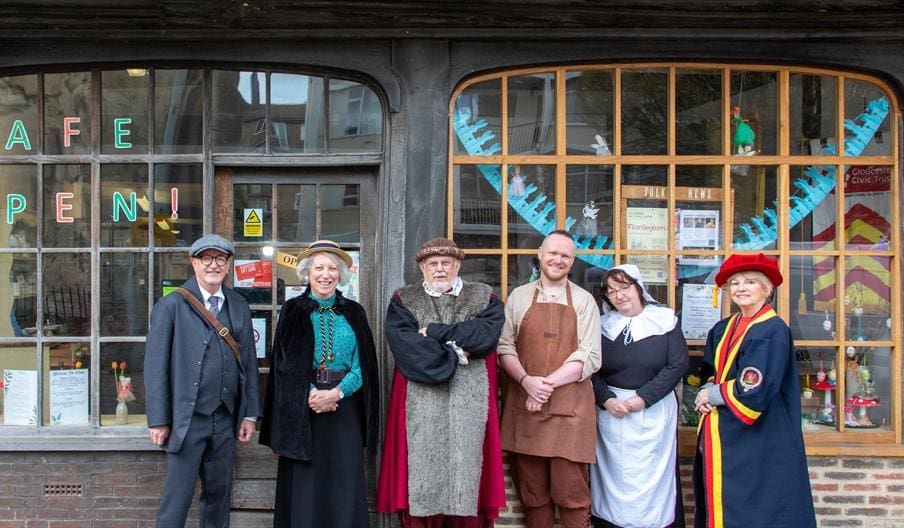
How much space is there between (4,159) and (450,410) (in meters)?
3.27

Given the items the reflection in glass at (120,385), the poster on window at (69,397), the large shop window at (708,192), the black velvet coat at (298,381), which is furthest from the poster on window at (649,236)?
the poster on window at (69,397)

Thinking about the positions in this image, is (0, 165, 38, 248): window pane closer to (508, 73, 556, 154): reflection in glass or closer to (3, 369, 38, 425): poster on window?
(3, 369, 38, 425): poster on window

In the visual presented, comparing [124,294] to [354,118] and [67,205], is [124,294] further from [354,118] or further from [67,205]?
[354,118]

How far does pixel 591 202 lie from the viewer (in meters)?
4.59

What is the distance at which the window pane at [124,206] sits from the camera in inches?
179

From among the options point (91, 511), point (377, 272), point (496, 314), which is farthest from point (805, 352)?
point (91, 511)

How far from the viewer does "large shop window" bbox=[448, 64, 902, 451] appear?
4.55 meters

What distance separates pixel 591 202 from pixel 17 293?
3.72 meters

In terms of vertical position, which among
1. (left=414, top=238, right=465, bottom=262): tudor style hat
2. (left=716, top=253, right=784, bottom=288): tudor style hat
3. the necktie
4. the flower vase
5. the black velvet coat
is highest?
(left=414, top=238, right=465, bottom=262): tudor style hat

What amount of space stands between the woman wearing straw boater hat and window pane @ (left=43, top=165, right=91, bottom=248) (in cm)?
168

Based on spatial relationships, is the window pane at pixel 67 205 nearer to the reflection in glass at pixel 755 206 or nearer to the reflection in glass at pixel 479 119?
the reflection in glass at pixel 479 119

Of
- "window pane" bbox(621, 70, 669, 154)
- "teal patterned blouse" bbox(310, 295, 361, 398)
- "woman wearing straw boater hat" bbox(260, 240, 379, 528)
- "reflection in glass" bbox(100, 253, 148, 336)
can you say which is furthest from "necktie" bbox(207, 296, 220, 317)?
"window pane" bbox(621, 70, 669, 154)

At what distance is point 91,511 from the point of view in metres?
4.44

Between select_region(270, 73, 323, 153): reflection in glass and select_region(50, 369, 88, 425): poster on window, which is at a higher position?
select_region(270, 73, 323, 153): reflection in glass
